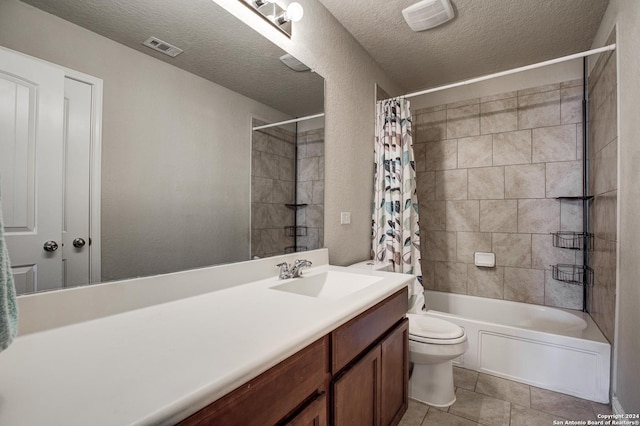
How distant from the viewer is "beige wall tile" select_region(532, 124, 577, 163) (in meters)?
2.54

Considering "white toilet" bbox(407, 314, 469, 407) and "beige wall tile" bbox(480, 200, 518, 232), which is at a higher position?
"beige wall tile" bbox(480, 200, 518, 232)

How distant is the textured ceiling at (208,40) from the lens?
3.08 feet

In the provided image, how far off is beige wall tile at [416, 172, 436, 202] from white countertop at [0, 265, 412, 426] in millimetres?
2387

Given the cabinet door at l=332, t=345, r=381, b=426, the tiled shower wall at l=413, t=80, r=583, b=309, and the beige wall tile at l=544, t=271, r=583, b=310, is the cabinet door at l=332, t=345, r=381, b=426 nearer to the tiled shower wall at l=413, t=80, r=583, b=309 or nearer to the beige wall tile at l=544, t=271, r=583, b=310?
the tiled shower wall at l=413, t=80, r=583, b=309

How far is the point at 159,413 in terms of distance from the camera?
472mm

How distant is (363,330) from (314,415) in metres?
0.35

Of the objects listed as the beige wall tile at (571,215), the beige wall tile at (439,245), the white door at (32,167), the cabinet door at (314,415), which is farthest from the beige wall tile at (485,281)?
the white door at (32,167)

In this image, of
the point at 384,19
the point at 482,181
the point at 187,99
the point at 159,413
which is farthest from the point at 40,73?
the point at 482,181

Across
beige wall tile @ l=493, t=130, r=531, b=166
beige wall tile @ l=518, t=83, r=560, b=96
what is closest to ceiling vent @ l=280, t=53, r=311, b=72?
beige wall tile @ l=493, t=130, r=531, b=166

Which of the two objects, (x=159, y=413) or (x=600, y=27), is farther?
(x=600, y=27)

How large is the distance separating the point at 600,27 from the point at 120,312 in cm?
327

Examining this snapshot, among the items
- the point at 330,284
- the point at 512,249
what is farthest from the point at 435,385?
the point at 512,249

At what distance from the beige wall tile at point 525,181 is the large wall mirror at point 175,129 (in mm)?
2169

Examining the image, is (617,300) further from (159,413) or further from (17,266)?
(17,266)
